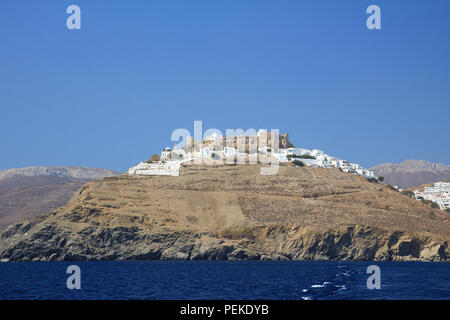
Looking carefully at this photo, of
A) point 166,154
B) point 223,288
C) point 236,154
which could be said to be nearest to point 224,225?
point 236,154

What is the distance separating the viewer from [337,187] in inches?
4828

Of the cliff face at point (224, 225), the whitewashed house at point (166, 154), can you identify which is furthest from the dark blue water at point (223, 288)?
the whitewashed house at point (166, 154)

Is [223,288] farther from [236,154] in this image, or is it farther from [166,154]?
[166,154]

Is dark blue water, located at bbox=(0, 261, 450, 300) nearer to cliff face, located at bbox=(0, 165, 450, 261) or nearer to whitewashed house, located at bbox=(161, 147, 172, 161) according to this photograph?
cliff face, located at bbox=(0, 165, 450, 261)

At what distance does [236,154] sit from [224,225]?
118ft

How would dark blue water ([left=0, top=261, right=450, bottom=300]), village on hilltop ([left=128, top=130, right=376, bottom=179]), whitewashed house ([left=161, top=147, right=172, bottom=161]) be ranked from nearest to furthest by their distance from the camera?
1. dark blue water ([left=0, top=261, right=450, bottom=300])
2. village on hilltop ([left=128, top=130, right=376, bottom=179])
3. whitewashed house ([left=161, top=147, right=172, bottom=161])

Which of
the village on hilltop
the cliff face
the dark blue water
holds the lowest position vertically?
the cliff face

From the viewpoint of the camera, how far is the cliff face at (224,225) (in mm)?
98875

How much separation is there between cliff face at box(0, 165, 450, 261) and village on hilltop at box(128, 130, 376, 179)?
472 inches

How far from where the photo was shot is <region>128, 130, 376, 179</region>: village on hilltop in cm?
13150

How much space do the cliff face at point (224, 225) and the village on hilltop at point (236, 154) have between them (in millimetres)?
11987

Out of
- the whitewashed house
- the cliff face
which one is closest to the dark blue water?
the cliff face
